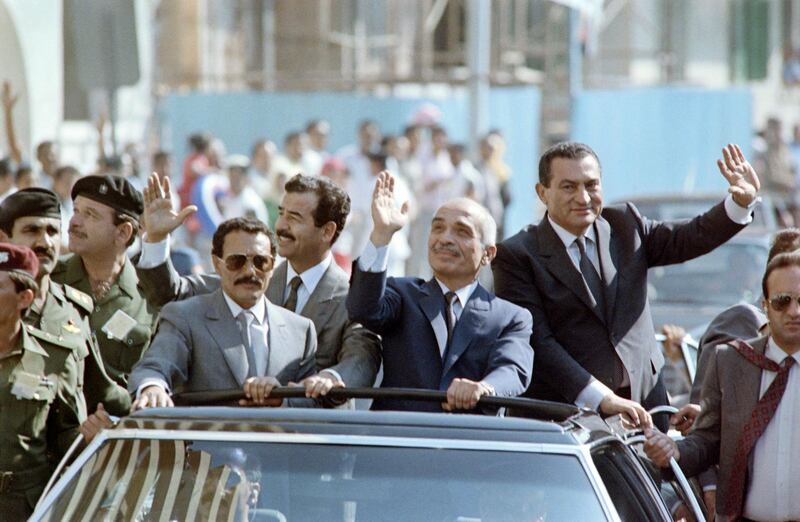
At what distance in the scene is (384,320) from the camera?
577 centimetres

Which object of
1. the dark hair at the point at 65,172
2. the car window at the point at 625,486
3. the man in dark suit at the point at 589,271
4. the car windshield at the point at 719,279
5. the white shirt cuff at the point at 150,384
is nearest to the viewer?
the car window at the point at 625,486

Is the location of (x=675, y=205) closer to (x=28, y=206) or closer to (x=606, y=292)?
(x=606, y=292)

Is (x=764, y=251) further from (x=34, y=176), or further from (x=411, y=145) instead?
(x=411, y=145)

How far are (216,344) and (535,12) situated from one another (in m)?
29.2

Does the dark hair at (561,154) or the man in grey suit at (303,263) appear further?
the dark hair at (561,154)

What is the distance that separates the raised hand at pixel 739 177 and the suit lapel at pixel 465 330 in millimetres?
1195

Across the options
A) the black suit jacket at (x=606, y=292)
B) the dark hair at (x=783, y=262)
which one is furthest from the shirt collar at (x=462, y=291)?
the dark hair at (x=783, y=262)

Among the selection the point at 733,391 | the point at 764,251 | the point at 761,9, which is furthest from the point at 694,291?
the point at 761,9

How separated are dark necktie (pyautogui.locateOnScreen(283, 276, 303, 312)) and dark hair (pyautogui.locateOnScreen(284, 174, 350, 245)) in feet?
0.78

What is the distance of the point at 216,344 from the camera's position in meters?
5.70

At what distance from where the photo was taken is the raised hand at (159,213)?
627 cm

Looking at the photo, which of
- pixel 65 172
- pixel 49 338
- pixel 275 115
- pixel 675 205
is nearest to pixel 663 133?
pixel 275 115

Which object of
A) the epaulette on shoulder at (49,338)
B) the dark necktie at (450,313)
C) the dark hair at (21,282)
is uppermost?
the dark hair at (21,282)

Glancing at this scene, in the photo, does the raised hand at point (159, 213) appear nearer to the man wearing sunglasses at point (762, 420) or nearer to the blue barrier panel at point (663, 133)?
the man wearing sunglasses at point (762, 420)
